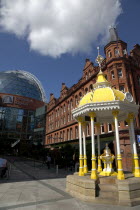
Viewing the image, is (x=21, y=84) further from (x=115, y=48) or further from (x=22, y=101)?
(x=115, y=48)

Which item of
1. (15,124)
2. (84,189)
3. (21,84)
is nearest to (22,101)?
(15,124)

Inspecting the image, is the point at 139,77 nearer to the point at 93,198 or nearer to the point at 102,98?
the point at 102,98

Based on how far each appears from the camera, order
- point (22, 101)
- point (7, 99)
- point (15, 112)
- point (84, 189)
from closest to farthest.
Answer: point (84, 189)
point (7, 99)
point (15, 112)
point (22, 101)

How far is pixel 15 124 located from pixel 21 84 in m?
21.5

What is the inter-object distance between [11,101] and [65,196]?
205 feet

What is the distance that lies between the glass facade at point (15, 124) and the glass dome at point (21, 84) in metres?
10.0

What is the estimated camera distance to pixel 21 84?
7669 cm

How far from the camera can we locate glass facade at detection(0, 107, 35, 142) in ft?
212

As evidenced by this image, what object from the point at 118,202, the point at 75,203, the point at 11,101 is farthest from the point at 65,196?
the point at 11,101

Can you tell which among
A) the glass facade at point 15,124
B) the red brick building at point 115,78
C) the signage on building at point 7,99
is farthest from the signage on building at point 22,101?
the red brick building at point 115,78

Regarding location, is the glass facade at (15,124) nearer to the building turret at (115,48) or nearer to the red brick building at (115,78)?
the red brick building at (115,78)

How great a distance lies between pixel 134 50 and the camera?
30500 mm

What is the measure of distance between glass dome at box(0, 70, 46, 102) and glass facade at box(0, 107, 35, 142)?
32.8ft

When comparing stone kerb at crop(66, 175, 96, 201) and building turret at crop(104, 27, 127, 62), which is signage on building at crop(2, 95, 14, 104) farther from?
stone kerb at crop(66, 175, 96, 201)
